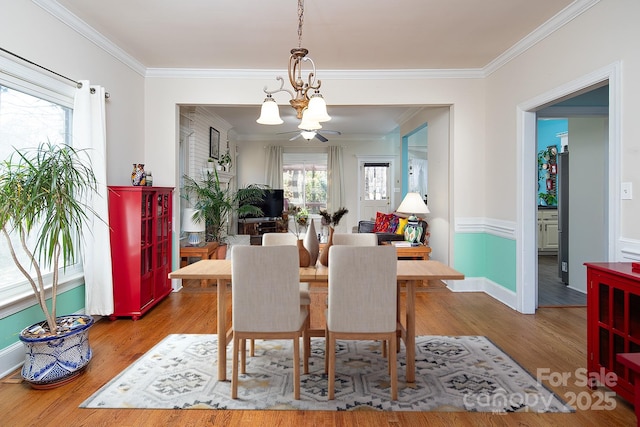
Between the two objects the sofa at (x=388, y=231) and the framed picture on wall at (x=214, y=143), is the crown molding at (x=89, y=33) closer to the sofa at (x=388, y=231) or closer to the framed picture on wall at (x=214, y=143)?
the framed picture on wall at (x=214, y=143)

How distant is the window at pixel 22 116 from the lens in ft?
8.57

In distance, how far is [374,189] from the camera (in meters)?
9.60

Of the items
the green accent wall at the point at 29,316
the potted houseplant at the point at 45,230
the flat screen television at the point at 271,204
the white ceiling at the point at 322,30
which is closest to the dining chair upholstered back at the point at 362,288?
the potted houseplant at the point at 45,230

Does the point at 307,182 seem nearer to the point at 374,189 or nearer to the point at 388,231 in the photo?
the point at 374,189

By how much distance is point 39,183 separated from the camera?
232 cm

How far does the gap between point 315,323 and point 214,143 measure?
462 centimetres

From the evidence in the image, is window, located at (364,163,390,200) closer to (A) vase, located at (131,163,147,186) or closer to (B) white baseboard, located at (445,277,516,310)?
(B) white baseboard, located at (445,277,516,310)

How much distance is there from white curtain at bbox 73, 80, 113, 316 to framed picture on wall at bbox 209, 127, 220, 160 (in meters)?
3.31

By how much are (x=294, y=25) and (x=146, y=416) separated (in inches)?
130

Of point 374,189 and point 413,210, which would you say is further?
point 374,189

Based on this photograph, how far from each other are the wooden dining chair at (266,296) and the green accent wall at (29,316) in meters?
1.70

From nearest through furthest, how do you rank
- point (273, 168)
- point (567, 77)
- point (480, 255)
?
point (567, 77)
point (480, 255)
point (273, 168)

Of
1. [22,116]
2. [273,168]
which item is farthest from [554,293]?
[273,168]

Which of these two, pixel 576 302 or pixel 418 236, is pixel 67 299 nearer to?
pixel 418 236
